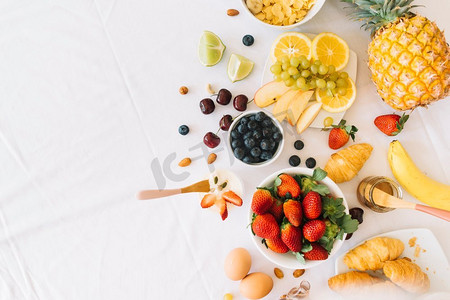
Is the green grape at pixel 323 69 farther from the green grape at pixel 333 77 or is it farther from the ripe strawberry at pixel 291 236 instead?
the ripe strawberry at pixel 291 236

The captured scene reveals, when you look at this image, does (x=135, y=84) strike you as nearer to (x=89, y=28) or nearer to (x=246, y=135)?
(x=89, y=28)


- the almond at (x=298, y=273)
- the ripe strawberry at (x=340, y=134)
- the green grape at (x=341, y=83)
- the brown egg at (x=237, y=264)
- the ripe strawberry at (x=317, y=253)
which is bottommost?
the almond at (x=298, y=273)

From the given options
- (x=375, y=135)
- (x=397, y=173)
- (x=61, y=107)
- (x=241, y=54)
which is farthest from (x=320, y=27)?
(x=61, y=107)

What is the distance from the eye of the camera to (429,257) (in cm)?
99

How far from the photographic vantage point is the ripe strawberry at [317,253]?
858mm

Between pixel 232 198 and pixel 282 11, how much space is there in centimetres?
52

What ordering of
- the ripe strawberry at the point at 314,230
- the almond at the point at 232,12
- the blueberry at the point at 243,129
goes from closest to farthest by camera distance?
1. the ripe strawberry at the point at 314,230
2. the blueberry at the point at 243,129
3. the almond at the point at 232,12

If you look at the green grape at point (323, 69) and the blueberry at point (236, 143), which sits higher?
the green grape at point (323, 69)

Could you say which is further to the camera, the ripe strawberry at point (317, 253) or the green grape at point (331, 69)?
the green grape at point (331, 69)

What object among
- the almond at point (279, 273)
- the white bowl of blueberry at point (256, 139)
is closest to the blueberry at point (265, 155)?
the white bowl of blueberry at point (256, 139)

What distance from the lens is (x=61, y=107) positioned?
108 centimetres

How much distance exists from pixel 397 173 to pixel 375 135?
0.12 m

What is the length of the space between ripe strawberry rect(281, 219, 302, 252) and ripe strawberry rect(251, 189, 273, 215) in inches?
2.3

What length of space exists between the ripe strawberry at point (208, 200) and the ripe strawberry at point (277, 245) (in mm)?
186
